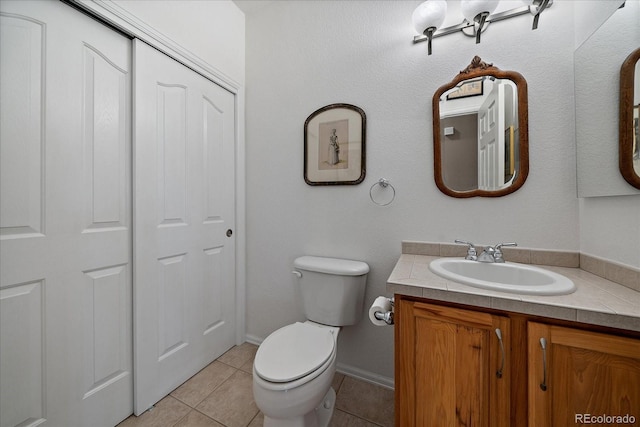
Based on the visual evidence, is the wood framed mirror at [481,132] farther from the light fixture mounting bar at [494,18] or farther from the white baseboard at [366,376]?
the white baseboard at [366,376]

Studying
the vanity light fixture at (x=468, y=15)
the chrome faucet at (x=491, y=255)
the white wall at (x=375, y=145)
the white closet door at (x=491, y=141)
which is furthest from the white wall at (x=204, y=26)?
the chrome faucet at (x=491, y=255)

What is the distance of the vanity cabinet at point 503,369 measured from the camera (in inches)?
25.7

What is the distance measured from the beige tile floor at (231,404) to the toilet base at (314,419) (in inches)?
1.7

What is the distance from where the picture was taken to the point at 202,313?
1.59 m

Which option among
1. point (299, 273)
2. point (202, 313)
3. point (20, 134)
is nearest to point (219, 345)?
point (202, 313)

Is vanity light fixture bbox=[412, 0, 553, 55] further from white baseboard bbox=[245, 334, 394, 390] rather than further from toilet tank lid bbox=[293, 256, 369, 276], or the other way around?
white baseboard bbox=[245, 334, 394, 390]

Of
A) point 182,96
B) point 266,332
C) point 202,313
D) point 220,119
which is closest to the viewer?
point 182,96

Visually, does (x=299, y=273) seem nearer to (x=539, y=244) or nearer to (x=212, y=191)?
(x=212, y=191)

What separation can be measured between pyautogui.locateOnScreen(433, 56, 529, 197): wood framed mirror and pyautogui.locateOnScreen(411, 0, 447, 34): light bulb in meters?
0.27

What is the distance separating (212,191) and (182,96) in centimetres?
60

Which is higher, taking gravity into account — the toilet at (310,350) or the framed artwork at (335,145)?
the framed artwork at (335,145)

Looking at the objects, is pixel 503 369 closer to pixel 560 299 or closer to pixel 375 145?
pixel 560 299

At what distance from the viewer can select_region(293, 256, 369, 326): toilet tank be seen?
4.48ft

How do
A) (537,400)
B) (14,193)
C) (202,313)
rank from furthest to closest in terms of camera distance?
(202,313) < (14,193) < (537,400)
